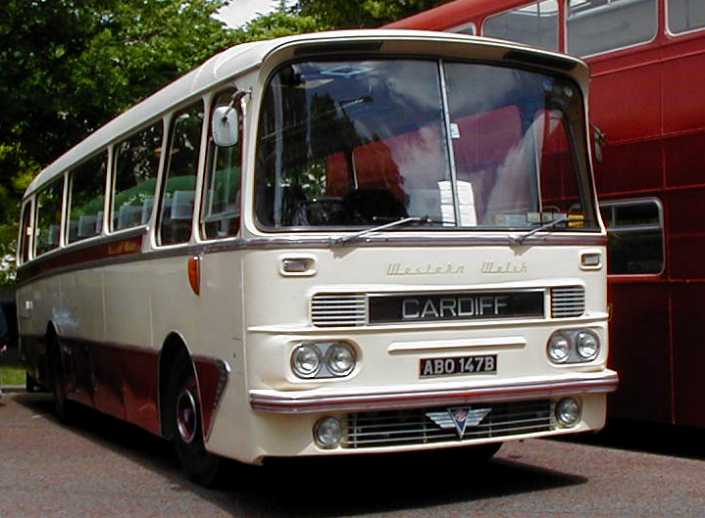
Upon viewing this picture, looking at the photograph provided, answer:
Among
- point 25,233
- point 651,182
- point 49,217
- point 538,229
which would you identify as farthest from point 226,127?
point 25,233

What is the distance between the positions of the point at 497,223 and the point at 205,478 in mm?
2721

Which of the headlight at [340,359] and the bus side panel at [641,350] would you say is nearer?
the headlight at [340,359]

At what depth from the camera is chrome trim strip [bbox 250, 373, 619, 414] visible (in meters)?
7.57

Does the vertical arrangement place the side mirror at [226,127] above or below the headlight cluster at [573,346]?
above

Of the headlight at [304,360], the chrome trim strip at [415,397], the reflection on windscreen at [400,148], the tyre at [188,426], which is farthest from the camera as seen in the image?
the tyre at [188,426]

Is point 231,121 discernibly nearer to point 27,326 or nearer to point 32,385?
point 27,326

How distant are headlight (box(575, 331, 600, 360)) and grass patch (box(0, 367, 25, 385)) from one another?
42.8 feet

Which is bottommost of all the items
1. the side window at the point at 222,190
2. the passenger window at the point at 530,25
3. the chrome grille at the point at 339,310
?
the chrome grille at the point at 339,310

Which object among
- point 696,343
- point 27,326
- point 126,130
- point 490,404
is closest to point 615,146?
point 696,343

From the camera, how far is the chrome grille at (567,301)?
8469 mm

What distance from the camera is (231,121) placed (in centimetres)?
813

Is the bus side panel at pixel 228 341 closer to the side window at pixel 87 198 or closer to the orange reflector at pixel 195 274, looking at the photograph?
the orange reflector at pixel 195 274

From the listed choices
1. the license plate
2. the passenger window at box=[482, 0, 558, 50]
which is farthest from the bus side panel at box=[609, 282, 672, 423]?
the license plate

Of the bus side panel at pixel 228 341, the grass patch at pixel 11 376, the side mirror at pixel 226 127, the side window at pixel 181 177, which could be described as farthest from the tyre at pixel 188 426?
the grass patch at pixel 11 376
